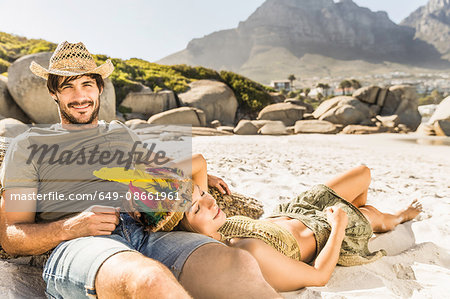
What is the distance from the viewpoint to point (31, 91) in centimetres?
924

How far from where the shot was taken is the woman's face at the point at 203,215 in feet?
5.87

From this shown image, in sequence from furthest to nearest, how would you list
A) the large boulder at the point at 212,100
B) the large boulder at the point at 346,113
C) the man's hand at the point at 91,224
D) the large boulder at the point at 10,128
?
the large boulder at the point at 346,113 → the large boulder at the point at 212,100 → the large boulder at the point at 10,128 → the man's hand at the point at 91,224

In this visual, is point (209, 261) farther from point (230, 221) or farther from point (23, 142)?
point (23, 142)

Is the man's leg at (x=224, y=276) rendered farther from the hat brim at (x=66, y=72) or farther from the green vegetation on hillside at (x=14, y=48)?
the green vegetation on hillside at (x=14, y=48)

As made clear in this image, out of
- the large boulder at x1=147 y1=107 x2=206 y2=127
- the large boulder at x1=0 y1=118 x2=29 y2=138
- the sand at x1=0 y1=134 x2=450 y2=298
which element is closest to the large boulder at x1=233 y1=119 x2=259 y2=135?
the large boulder at x1=147 y1=107 x2=206 y2=127

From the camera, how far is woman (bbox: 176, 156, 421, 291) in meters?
1.71

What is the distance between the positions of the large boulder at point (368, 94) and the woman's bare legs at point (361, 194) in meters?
16.4

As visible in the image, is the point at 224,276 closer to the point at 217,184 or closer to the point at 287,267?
the point at 287,267

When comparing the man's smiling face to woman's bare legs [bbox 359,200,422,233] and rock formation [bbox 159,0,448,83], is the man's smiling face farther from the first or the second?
rock formation [bbox 159,0,448,83]

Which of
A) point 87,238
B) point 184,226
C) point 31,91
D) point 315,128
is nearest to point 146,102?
point 31,91

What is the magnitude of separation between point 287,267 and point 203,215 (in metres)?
0.56

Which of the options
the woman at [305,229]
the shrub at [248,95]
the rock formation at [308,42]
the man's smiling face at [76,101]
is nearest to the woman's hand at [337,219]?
the woman at [305,229]

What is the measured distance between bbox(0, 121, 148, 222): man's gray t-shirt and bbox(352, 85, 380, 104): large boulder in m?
→ 18.1

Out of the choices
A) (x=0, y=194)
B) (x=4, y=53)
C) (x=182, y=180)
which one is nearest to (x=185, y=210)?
(x=182, y=180)
